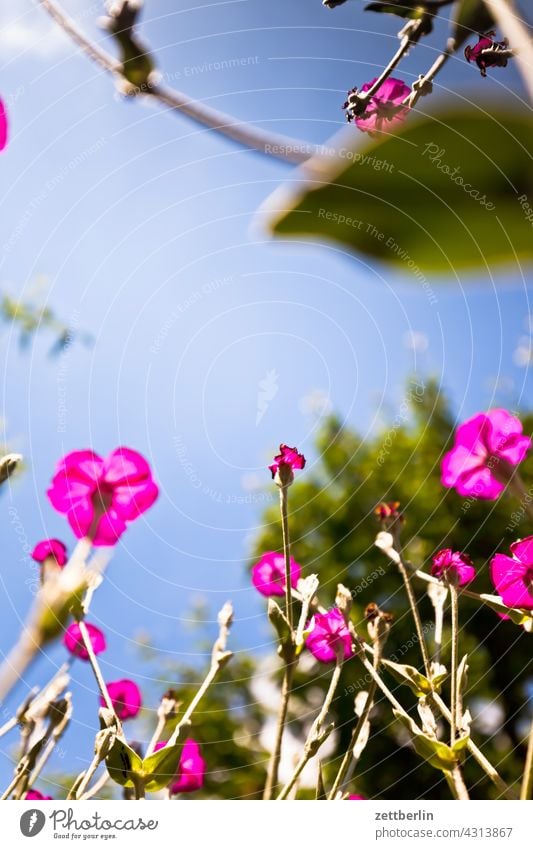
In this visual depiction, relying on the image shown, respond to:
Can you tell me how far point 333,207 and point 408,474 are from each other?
139 inches

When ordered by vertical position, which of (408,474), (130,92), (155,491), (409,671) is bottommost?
(409,671)

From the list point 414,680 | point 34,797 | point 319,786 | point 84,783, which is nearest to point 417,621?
point 414,680

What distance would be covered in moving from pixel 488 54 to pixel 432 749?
0.48 meters

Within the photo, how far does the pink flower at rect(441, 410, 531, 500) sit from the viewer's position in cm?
62

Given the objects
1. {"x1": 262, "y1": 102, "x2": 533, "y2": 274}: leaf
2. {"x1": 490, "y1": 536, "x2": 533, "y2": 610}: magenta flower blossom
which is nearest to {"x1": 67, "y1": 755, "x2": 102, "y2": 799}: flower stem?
{"x1": 490, "y1": 536, "x2": 533, "y2": 610}: magenta flower blossom

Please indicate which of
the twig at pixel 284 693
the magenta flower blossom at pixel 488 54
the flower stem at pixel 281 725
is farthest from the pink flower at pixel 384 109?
the flower stem at pixel 281 725

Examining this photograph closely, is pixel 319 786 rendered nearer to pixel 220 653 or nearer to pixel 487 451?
pixel 220 653

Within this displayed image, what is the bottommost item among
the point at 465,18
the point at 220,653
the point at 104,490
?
the point at 220,653

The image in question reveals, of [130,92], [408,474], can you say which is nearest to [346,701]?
[408,474]

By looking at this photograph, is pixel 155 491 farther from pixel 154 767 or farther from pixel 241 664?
pixel 241 664

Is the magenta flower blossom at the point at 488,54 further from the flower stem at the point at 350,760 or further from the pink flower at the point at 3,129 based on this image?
the flower stem at the point at 350,760

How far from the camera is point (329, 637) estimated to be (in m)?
0.62
